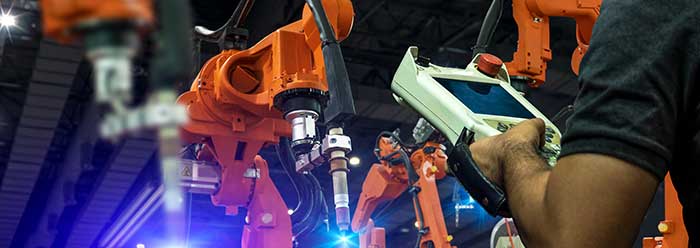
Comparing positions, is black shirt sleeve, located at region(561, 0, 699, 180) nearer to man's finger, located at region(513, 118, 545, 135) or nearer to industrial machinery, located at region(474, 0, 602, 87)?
man's finger, located at region(513, 118, 545, 135)

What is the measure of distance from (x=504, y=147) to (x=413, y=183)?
144 inches

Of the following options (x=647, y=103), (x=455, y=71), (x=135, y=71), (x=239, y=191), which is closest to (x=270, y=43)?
(x=239, y=191)

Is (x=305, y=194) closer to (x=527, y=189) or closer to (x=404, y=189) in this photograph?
(x=404, y=189)

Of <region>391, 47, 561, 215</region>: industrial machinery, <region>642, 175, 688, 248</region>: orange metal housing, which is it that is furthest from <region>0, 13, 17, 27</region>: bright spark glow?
<region>642, 175, 688, 248</region>: orange metal housing

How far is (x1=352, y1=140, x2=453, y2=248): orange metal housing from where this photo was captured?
4.77 m

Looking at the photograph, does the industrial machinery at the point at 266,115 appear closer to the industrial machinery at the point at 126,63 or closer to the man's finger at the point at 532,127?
the man's finger at the point at 532,127

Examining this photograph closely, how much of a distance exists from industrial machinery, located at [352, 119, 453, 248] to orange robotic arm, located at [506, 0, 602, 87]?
39.6 inches

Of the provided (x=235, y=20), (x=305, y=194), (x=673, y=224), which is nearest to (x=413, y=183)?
(x=305, y=194)

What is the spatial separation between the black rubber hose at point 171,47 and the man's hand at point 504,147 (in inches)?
36.7

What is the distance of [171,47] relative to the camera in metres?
0.40

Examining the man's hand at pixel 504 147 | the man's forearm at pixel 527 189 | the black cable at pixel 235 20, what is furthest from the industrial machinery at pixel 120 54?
the black cable at pixel 235 20

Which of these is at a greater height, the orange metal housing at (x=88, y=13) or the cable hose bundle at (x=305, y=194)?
the cable hose bundle at (x=305, y=194)

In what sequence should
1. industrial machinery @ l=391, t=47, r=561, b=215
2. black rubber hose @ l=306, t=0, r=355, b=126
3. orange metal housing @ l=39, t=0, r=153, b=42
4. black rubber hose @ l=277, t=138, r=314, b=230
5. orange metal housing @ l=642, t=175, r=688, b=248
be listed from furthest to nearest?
black rubber hose @ l=277, t=138, r=314, b=230 → orange metal housing @ l=642, t=175, r=688, b=248 → black rubber hose @ l=306, t=0, r=355, b=126 → industrial machinery @ l=391, t=47, r=561, b=215 → orange metal housing @ l=39, t=0, r=153, b=42

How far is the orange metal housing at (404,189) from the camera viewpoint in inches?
188
